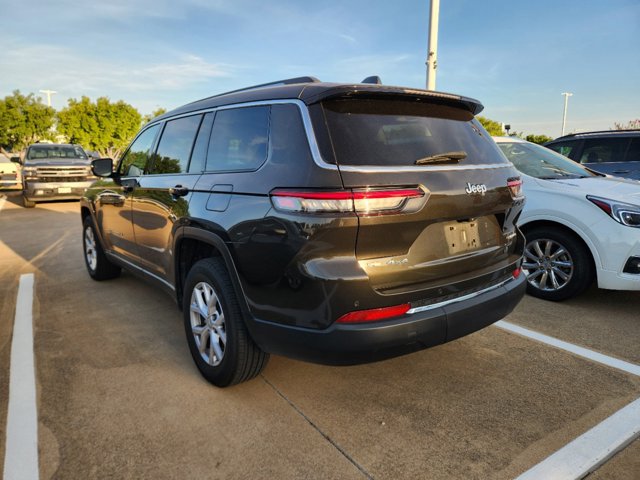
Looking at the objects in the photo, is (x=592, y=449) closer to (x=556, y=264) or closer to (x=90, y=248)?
(x=556, y=264)

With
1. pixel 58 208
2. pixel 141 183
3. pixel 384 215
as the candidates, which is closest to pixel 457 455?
pixel 384 215

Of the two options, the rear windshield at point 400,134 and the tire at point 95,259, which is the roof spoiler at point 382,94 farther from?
the tire at point 95,259

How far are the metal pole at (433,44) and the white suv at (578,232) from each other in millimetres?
4352

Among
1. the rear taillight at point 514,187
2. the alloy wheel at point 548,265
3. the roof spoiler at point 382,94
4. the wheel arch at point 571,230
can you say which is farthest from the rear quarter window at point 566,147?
the roof spoiler at point 382,94

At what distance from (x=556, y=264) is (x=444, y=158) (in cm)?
266

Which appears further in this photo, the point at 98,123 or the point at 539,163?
the point at 98,123

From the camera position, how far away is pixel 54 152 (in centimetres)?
1425

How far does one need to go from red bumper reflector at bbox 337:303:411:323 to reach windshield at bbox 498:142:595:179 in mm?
3407

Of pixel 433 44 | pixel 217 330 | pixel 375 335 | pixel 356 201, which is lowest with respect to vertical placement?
pixel 217 330

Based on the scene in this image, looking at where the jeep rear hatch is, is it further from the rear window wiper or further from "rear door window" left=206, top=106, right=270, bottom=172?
"rear door window" left=206, top=106, right=270, bottom=172

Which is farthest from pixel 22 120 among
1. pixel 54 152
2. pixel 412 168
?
pixel 412 168

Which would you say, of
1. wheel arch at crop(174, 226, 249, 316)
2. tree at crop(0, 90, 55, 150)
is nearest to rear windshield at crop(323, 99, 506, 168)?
wheel arch at crop(174, 226, 249, 316)

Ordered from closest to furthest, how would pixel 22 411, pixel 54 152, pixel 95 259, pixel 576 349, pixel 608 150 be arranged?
pixel 22 411, pixel 576 349, pixel 95 259, pixel 608 150, pixel 54 152

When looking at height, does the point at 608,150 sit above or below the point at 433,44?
below
